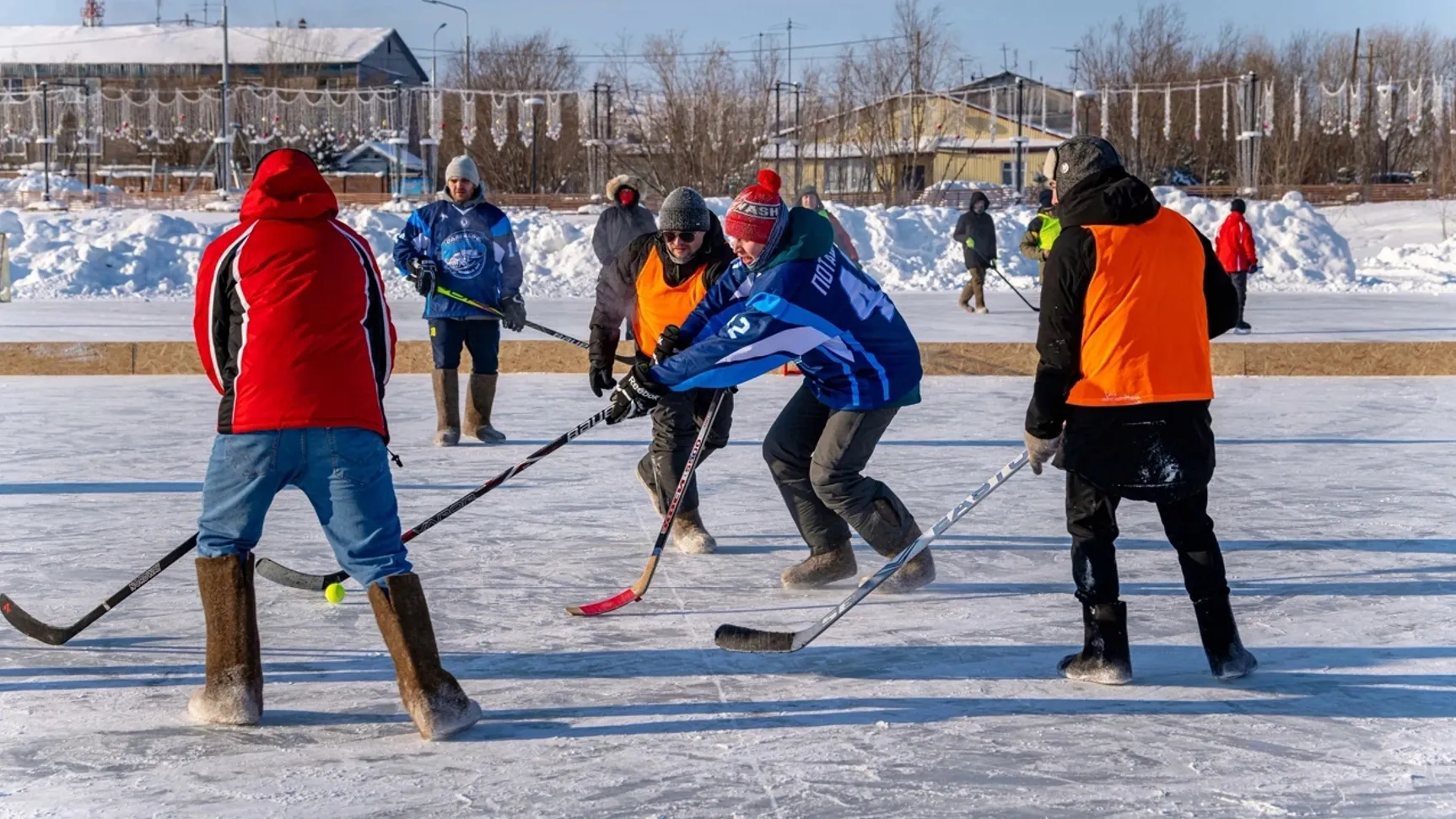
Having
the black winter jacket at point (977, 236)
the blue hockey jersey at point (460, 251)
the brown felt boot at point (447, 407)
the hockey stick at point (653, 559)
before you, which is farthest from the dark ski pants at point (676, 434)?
the black winter jacket at point (977, 236)

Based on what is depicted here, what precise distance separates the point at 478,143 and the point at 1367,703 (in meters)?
36.9

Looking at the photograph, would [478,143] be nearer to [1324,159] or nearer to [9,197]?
[9,197]

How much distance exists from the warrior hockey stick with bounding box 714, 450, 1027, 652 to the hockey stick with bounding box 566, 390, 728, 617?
49cm

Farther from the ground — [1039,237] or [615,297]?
[1039,237]

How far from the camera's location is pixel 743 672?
367cm

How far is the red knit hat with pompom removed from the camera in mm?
4039

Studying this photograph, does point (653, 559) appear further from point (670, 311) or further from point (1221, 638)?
point (1221, 638)

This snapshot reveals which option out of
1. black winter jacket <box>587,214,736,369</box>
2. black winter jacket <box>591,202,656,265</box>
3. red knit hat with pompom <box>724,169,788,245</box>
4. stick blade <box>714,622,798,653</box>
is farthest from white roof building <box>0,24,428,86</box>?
stick blade <box>714,622,798,653</box>

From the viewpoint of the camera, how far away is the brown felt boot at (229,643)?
316 cm

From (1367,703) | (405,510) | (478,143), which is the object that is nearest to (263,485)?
(1367,703)

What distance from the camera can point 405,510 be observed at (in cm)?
584

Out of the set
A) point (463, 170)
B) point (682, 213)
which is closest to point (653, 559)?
point (682, 213)

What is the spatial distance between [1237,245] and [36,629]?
1178 centimetres

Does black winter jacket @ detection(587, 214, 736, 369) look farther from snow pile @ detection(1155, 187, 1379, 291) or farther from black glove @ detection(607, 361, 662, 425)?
snow pile @ detection(1155, 187, 1379, 291)
